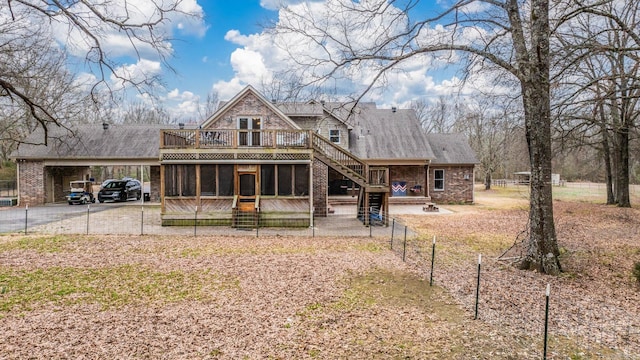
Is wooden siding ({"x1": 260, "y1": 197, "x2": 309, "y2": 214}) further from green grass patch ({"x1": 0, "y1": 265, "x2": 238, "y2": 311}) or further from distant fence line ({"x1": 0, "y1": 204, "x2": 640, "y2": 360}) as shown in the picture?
green grass patch ({"x1": 0, "y1": 265, "x2": 238, "y2": 311})

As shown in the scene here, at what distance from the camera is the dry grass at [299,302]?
17.0 ft

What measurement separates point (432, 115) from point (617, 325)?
5097 cm

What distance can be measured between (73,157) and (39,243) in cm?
1266

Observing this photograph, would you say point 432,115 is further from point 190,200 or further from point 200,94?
point 190,200

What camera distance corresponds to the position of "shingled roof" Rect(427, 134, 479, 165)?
25.5 meters

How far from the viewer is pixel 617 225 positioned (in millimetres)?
15891

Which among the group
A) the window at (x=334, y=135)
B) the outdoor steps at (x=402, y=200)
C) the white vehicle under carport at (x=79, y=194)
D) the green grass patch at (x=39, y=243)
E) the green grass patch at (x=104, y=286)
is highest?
the window at (x=334, y=135)

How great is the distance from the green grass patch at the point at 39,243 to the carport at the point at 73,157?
9445mm

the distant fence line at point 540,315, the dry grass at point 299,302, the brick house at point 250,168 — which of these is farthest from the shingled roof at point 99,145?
the distant fence line at point 540,315

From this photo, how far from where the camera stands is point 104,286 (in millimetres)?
7785

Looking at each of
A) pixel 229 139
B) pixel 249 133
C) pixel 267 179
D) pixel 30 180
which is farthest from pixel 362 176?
pixel 30 180

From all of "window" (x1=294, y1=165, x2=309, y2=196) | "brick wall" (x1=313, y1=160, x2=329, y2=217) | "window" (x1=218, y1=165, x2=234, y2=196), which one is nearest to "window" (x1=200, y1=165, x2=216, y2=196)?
"window" (x1=218, y1=165, x2=234, y2=196)

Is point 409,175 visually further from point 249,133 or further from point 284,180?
point 249,133

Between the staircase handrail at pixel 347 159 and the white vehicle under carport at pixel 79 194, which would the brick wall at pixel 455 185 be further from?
the white vehicle under carport at pixel 79 194
